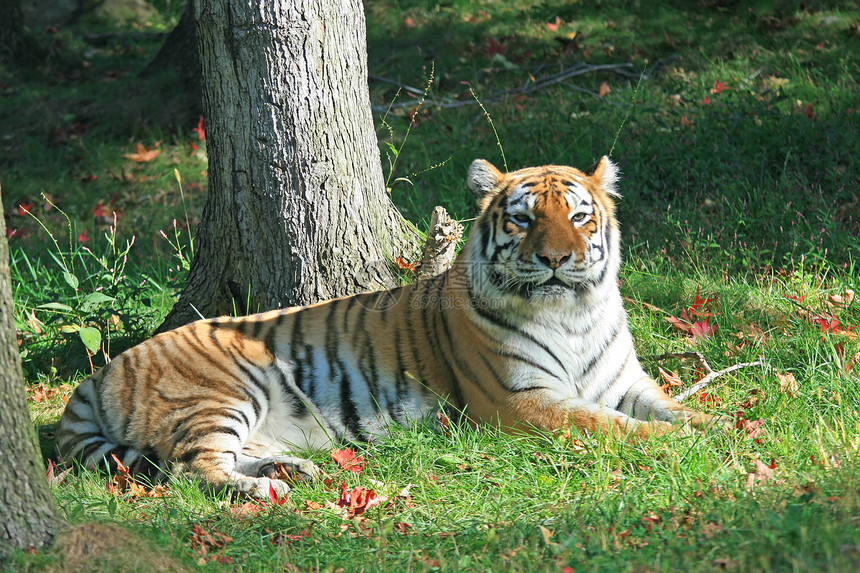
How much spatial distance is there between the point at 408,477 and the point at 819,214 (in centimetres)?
375

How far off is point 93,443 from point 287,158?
176 cm

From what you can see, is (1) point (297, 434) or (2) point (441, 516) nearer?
(2) point (441, 516)

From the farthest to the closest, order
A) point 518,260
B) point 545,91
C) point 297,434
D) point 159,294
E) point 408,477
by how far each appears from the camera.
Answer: point 545,91 → point 159,294 → point 297,434 → point 518,260 → point 408,477

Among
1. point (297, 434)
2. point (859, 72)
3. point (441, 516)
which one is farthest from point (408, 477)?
point (859, 72)

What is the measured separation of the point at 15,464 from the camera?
8.23ft

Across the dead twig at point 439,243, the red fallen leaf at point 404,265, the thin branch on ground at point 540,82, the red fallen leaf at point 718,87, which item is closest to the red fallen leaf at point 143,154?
the thin branch on ground at point 540,82

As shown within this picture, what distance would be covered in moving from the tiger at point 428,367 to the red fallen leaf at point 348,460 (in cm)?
14

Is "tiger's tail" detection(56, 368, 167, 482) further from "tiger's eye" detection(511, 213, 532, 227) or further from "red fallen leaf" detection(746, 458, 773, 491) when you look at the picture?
"red fallen leaf" detection(746, 458, 773, 491)

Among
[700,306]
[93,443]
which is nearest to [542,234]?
[700,306]

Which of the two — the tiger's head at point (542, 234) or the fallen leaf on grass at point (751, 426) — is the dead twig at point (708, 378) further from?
the tiger's head at point (542, 234)

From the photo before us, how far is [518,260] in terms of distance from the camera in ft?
12.2

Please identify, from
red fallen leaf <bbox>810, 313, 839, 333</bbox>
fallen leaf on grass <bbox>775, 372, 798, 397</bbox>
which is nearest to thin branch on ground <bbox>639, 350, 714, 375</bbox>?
fallen leaf on grass <bbox>775, 372, 798, 397</bbox>

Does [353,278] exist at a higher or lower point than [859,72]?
lower

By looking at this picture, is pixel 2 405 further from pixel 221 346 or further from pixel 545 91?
pixel 545 91
